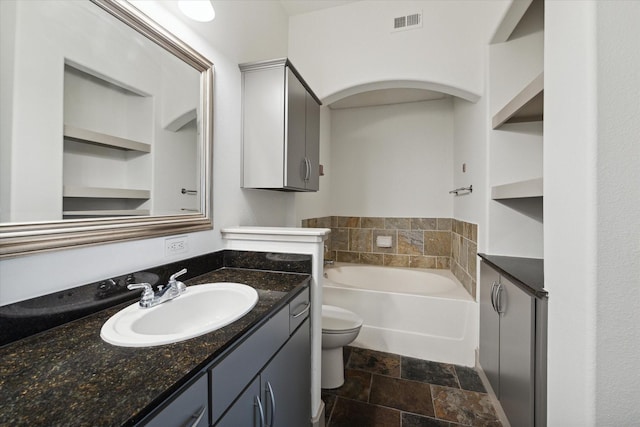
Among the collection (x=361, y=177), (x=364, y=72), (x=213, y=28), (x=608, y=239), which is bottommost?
(x=608, y=239)

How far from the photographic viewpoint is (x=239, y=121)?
1.74 meters

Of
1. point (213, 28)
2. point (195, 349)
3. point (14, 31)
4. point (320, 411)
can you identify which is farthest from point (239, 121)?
point (320, 411)

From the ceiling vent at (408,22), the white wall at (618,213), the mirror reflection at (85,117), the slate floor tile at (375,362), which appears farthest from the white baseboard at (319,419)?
the ceiling vent at (408,22)

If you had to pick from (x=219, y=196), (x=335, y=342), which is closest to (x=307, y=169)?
(x=219, y=196)

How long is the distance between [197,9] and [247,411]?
1746mm

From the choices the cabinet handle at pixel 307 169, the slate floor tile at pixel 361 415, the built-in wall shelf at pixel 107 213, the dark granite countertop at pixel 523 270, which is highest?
the cabinet handle at pixel 307 169

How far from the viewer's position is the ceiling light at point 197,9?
1268 mm

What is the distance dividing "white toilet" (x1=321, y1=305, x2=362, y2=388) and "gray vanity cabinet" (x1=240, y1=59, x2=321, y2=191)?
42.0 inches

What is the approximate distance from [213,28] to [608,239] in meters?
2.07

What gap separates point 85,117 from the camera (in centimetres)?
90

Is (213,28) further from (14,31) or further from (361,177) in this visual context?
(361,177)

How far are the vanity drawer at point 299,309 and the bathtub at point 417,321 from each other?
1.20 m

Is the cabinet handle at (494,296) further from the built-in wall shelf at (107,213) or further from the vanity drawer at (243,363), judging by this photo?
the built-in wall shelf at (107,213)

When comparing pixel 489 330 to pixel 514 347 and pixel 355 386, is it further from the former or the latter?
pixel 355 386
